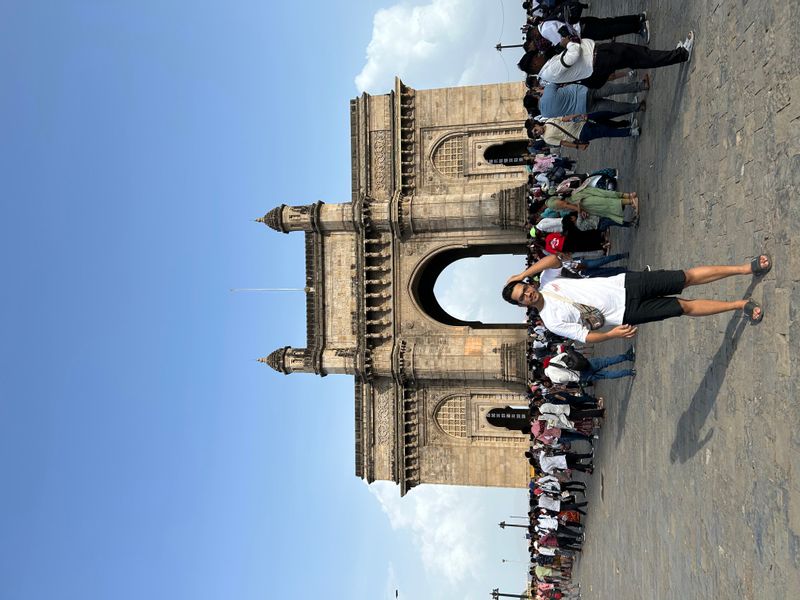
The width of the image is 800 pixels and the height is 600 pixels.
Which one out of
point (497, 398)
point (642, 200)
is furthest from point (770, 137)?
point (497, 398)

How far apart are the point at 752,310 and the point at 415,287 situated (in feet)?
54.4

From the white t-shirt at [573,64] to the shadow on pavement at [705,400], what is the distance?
3823mm

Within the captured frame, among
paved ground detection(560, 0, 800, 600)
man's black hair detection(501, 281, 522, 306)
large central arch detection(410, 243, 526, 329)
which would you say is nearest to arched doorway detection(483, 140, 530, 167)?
large central arch detection(410, 243, 526, 329)

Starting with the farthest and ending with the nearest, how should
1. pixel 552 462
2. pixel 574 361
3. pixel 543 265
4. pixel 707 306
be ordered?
pixel 552 462, pixel 574 361, pixel 543 265, pixel 707 306

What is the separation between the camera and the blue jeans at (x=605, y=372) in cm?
1070

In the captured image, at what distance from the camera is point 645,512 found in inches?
352

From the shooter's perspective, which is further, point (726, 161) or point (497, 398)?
point (497, 398)

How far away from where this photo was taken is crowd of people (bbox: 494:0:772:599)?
6.72m

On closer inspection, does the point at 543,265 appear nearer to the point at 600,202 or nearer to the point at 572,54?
the point at 600,202

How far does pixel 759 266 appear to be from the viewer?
17.4 ft

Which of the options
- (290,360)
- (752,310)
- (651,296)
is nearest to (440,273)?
(290,360)

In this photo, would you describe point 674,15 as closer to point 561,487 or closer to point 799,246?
point 799,246

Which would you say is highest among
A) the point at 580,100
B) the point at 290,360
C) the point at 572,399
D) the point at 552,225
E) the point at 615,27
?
the point at 615,27

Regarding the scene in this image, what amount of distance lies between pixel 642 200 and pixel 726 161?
3486 mm
